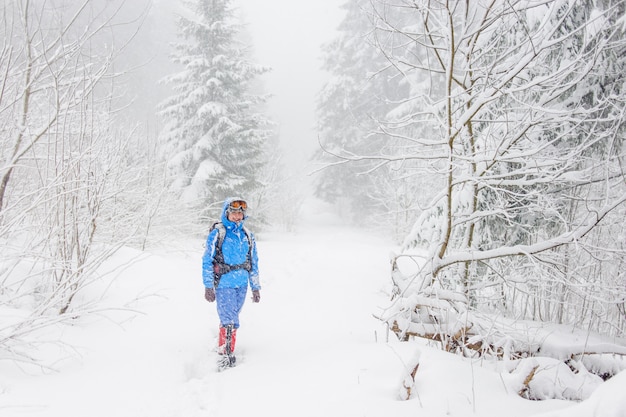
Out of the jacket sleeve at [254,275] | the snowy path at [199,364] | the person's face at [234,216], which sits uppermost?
the person's face at [234,216]

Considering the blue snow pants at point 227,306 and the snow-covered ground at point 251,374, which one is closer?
the snow-covered ground at point 251,374

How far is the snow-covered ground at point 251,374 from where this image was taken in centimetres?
231

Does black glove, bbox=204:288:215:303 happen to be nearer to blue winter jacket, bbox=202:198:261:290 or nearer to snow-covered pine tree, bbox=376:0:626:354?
blue winter jacket, bbox=202:198:261:290

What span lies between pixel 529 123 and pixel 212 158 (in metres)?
13.1

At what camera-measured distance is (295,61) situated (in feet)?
261

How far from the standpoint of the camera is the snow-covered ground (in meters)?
2.31

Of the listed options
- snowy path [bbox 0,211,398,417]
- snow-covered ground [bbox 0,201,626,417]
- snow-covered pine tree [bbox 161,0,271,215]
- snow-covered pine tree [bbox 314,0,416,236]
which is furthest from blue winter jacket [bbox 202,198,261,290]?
snow-covered pine tree [bbox 314,0,416,236]

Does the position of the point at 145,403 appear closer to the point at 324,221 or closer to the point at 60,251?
the point at 60,251

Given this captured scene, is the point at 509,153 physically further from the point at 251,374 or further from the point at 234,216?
the point at 251,374

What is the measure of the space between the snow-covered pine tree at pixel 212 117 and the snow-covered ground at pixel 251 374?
901cm

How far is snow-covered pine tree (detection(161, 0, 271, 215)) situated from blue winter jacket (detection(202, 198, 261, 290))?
32.2 feet

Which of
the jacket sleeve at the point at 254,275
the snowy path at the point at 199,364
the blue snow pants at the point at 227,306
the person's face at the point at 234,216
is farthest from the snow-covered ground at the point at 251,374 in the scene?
the person's face at the point at 234,216

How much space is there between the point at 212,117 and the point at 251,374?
12593 mm

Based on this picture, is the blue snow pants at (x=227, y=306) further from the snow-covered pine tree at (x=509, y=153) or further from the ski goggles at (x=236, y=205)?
the snow-covered pine tree at (x=509, y=153)
